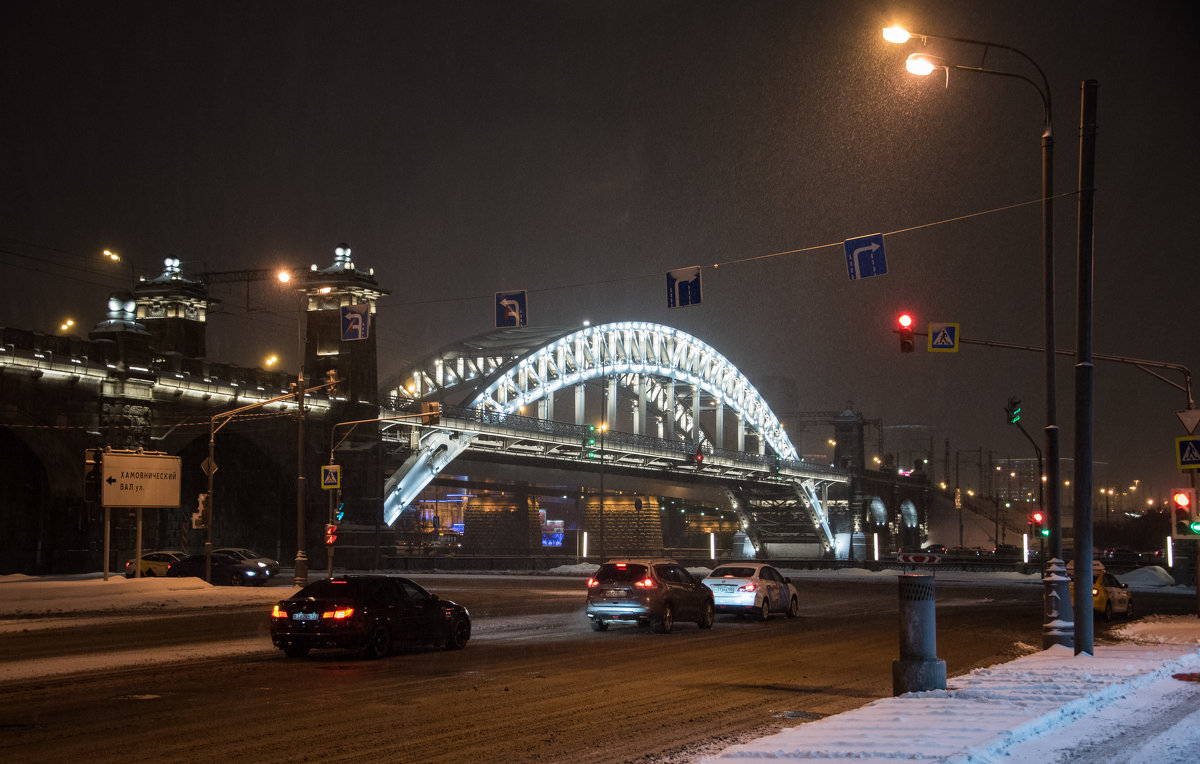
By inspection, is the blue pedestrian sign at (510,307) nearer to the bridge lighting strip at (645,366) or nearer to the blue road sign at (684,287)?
the blue road sign at (684,287)

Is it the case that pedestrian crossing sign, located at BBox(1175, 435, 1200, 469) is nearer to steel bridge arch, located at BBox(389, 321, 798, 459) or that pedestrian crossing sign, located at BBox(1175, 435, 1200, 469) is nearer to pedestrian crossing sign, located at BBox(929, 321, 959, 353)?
pedestrian crossing sign, located at BBox(929, 321, 959, 353)

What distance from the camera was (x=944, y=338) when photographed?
2744 centimetres

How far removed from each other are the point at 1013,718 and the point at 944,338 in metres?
18.5

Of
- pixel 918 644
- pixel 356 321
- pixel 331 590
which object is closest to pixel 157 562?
pixel 356 321

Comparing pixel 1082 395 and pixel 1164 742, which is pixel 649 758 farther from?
pixel 1082 395

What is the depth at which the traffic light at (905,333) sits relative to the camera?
81.4 ft

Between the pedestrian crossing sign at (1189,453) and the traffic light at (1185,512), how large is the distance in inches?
154

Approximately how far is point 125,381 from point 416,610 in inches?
1614

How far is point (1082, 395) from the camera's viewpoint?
620 inches

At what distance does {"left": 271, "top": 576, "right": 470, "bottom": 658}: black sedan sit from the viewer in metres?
17.7

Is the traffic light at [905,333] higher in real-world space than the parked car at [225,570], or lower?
higher

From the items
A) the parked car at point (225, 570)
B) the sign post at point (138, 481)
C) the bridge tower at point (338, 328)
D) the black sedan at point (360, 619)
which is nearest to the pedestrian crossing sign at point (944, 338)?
the black sedan at point (360, 619)

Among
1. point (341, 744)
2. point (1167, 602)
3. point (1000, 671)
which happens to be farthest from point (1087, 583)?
point (1167, 602)

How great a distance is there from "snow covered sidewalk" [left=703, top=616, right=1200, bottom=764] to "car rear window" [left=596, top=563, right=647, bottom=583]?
985 cm
